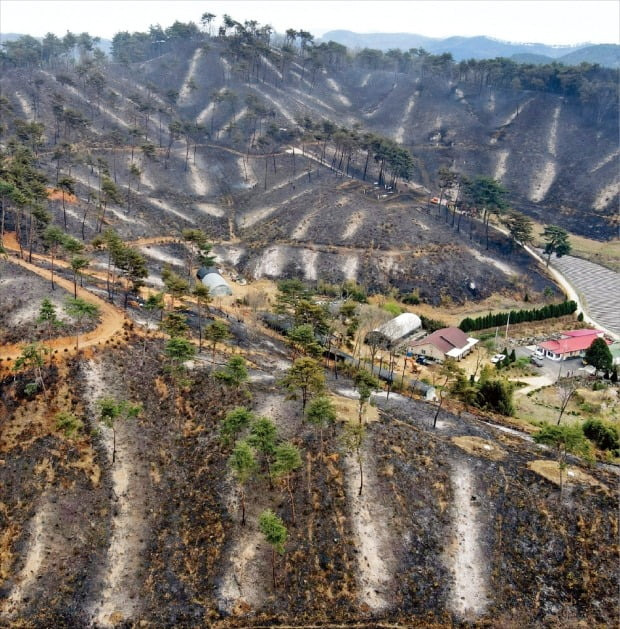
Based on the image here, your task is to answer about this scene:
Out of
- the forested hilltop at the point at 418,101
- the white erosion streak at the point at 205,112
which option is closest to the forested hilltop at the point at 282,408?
the forested hilltop at the point at 418,101

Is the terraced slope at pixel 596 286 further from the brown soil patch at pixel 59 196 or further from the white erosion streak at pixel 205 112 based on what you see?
the white erosion streak at pixel 205 112

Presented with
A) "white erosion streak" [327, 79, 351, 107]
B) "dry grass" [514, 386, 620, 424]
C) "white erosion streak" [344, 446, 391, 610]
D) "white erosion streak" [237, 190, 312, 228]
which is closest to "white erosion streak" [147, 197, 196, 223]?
"white erosion streak" [237, 190, 312, 228]

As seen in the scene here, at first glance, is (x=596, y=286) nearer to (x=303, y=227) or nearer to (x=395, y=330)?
(x=395, y=330)

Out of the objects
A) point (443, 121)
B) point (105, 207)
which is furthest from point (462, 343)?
point (443, 121)

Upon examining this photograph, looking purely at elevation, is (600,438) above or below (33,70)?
below

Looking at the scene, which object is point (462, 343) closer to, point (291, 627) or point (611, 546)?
point (611, 546)

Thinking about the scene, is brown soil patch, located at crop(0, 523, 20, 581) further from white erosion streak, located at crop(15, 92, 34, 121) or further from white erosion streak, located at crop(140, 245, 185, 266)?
white erosion streak, located at crop(15, 92, 34, 121)
